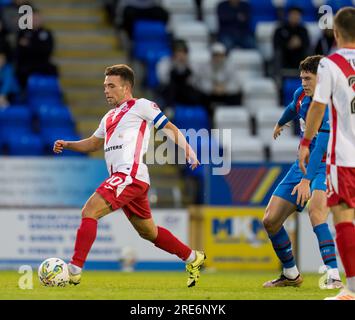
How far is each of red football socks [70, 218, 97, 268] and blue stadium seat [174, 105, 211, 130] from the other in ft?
25.9

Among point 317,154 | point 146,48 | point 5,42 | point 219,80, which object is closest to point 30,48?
point 5,42

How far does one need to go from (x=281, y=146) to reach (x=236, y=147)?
29.6 inches

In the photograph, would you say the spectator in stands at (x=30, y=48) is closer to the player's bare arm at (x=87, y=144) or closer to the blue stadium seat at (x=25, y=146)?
the blue stadium seat at (x=25, y=146)

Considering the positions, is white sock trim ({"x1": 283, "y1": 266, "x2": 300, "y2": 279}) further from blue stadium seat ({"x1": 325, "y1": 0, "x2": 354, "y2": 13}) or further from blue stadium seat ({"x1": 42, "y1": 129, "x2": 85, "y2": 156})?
blue stadium seat ({"x1": 325, "y1": 0, "x2": 354, "y2": 13})

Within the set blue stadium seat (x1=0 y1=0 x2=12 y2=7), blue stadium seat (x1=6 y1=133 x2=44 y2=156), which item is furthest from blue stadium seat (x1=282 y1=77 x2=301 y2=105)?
blue stadium seat (x1=0 y1=0 x2=12 y2=7)

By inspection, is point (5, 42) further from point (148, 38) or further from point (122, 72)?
point (122, 72)

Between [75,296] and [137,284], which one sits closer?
[75,296]

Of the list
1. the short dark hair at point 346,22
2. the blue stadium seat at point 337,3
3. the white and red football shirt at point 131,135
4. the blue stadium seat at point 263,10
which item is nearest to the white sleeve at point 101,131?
the white and red football shirt at point 131,135

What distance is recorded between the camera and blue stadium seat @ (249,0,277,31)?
21500 millimetres

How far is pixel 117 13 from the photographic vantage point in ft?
67.4

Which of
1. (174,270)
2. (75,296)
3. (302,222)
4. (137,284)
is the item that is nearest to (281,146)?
(302,222)

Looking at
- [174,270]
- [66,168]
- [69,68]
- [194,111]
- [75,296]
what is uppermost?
[69,68]

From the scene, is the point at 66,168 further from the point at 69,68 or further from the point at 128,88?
the point at 128,88

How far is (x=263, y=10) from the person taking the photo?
21625mm
